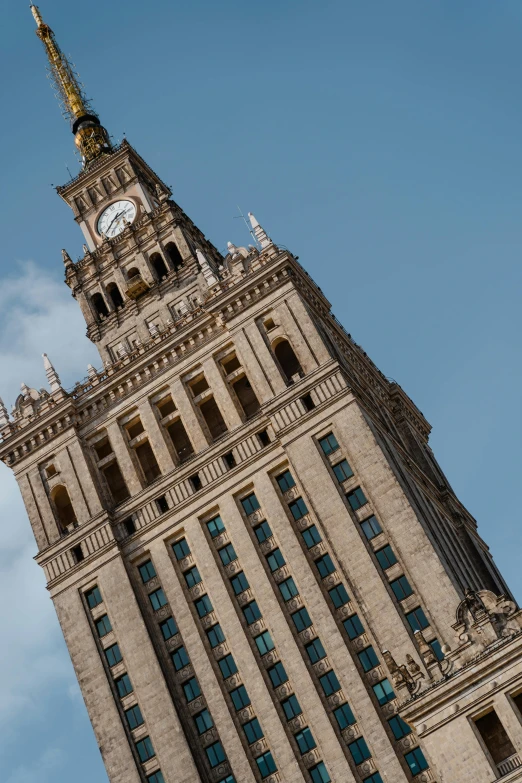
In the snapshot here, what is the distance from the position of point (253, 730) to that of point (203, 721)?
3.44m

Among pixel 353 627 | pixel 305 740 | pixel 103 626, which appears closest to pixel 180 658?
pixel 103 626

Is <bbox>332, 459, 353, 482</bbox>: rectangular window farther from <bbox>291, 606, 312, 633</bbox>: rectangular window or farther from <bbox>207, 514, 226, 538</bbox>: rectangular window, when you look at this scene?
<bbox>291, 606, 312, 633</bbox>: rectangular window

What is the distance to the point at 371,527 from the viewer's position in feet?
252

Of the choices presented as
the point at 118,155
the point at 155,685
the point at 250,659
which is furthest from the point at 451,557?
the point at 118,155

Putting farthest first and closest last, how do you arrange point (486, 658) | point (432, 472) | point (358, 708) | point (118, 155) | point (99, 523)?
1. point (118, 155)
2. point (432, 472)
3. point (99, 523)
4. point (358, 708)
5. point (486, 658)

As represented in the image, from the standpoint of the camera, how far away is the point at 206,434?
281 ft

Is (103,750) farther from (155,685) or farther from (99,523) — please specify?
(99,523)

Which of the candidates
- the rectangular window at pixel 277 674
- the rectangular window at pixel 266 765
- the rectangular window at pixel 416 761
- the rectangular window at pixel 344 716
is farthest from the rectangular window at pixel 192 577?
the rectangular window at pixel 416 761

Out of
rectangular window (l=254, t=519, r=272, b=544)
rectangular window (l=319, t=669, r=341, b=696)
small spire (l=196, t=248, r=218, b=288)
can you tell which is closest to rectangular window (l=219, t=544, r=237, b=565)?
rectangular window (l=254, t=519, r=272, b=544)

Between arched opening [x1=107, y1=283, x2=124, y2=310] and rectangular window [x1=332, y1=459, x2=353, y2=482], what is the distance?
30902 millimetres

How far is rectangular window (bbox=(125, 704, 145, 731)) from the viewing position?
76.9m

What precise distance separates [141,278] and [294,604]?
35.4 meters

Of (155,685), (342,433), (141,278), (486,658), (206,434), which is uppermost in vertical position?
(141,278)

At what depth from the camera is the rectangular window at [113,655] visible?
79750 millimetres
